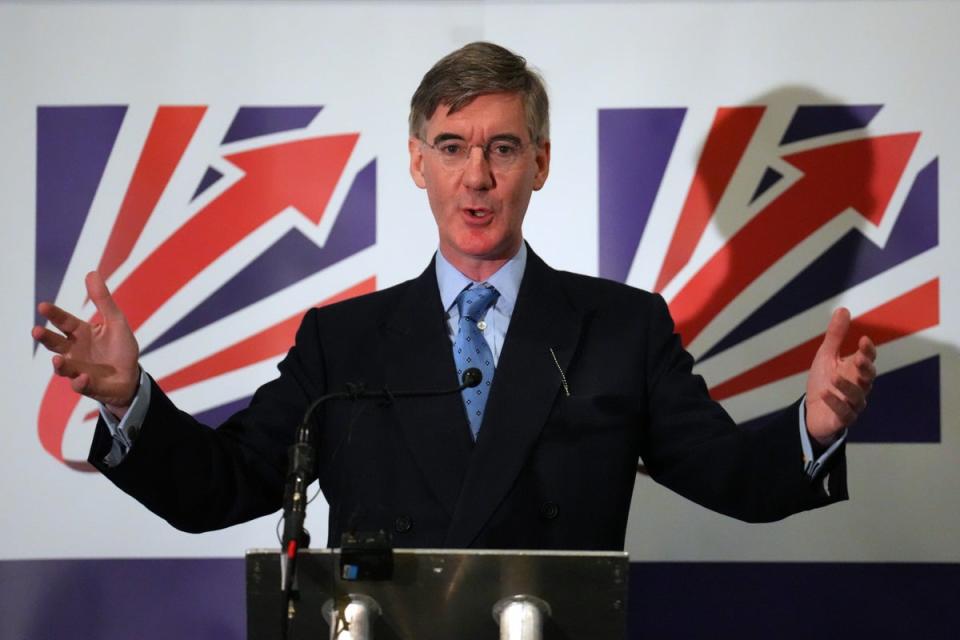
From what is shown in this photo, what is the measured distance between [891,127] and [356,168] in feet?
4.54

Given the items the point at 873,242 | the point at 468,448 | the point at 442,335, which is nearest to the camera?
the point at 468,448

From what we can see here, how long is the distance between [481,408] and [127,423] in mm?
617

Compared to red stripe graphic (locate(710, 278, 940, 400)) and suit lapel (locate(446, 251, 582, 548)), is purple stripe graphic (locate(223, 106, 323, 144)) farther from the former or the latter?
red stripe graphic (locate(710, 278, 940, 400))

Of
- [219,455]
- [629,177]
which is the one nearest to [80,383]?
[219,455]

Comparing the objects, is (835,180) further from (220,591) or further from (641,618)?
(220,591)

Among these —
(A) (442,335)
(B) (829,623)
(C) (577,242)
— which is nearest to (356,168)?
(C) (577,242)

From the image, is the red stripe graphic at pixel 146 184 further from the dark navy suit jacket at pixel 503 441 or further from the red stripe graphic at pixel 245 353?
the dark navy suit jacket at pixel 503 441

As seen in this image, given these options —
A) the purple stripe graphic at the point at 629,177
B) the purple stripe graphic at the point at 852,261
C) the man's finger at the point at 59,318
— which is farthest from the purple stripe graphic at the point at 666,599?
the man's finger at the point at 59,318

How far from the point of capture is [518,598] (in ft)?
4.76

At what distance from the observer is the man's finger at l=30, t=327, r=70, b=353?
1736 mm

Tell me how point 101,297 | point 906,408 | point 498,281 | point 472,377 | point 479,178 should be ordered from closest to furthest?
point 472,377, point 101,297, point 479,178, point 498,281, point 906,408

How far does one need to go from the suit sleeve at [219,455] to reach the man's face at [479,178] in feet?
1.23

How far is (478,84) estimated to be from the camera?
2.19 meters

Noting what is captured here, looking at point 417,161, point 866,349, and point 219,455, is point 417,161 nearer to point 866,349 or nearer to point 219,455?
point 219,455
